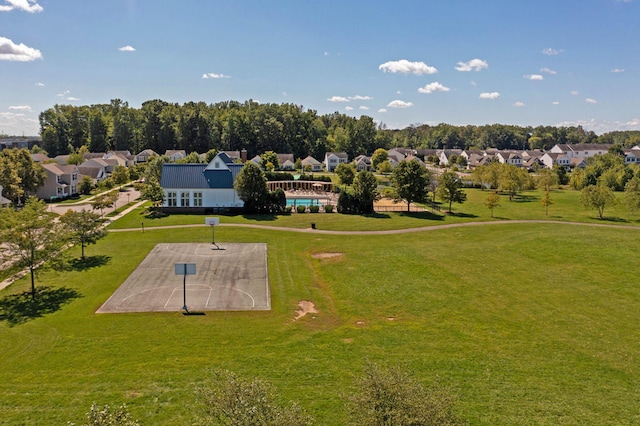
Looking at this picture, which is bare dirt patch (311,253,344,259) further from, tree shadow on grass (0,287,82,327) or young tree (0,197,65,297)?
young tree (0,197,65,297)

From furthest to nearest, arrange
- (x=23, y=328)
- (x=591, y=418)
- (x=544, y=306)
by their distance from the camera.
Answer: (x=544, y=306) → (x=23, y=328) → (x=591, y=418)

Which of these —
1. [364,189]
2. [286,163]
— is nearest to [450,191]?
[364,189]

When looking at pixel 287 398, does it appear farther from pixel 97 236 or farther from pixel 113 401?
pixel 97 236

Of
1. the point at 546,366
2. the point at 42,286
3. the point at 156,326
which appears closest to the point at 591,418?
the point at 546,366

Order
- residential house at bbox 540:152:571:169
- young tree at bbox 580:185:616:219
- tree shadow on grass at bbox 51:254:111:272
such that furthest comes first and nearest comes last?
residential house at bbox 540:152:571:169
young tree at bbox 580:185:616:219
tree shadow on grass at bbox 51:254:111:272

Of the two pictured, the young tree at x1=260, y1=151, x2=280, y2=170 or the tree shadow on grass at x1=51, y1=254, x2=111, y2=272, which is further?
the young tree at x1=260, y1=151, x2=280, y2=170

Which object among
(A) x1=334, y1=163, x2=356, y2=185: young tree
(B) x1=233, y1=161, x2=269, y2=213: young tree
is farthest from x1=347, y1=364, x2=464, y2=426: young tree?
(A) x1=334, y1=163, x2=356, y2=185: young tree

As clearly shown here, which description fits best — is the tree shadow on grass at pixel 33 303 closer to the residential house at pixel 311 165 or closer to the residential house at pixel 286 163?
A: the residential house at pixel 286 163
